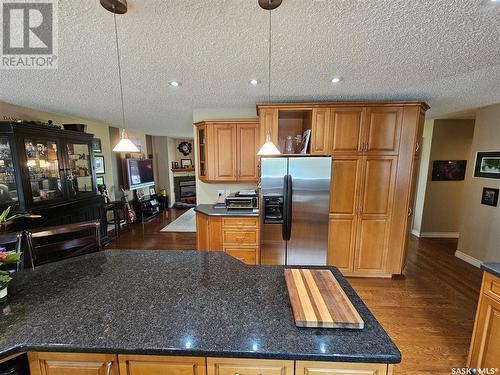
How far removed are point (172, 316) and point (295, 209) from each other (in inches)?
77.5

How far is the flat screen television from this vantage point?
568 centimetres

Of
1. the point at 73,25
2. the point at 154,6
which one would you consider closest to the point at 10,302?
the point at 73,25

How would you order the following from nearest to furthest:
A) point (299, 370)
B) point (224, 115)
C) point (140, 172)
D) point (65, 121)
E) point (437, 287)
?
point (299, 370) < point (437, 287) < point (224, 115) < point (65, 121) < point (140, 172)

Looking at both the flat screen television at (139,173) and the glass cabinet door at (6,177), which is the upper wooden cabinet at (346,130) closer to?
the glass cabinet door at (6,177)

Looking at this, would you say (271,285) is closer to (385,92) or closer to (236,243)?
(236,243)

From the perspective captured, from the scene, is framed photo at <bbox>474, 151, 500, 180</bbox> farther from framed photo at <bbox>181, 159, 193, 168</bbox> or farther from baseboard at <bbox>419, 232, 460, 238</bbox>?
framed photo at <bbox>181, 159, 193, 168</bbox>

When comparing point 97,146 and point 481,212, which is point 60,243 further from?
point 481,212

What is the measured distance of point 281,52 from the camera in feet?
5.35

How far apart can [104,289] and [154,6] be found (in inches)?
62.5

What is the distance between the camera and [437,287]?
2.77 metres

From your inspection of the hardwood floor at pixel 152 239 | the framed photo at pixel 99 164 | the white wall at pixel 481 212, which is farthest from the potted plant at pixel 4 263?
the white wall at pixel 481 212

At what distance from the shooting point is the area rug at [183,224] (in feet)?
16.5

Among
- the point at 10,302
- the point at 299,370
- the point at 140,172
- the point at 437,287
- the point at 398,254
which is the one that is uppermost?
the point at 140,172

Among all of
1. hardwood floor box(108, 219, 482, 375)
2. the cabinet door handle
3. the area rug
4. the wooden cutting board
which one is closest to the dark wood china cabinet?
hardwood floor box(108, 219, 482, 375)
